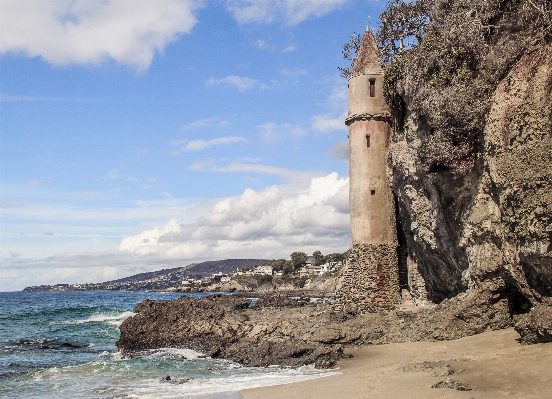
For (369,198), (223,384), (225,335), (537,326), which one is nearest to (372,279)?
(369,198)

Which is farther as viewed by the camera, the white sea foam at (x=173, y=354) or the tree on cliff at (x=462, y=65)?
the white sea foam at (x=173, y=354)

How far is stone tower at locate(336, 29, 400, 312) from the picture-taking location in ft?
72.5

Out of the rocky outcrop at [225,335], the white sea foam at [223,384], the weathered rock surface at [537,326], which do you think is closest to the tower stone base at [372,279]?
the rocky outcrop at [225,335]

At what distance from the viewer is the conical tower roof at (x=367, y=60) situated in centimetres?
2330

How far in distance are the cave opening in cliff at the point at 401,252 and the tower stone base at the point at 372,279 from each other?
415mm

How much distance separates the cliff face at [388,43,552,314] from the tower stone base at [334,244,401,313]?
290 cm

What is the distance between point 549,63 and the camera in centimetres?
1270

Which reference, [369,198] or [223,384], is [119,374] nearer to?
[223,384]

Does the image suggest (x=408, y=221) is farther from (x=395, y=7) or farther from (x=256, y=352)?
(x=395, y=7)

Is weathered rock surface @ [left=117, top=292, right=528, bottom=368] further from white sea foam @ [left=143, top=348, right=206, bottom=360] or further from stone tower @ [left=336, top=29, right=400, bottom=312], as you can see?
stone tower @ [left=336, top=29, right=400, bottom=312]

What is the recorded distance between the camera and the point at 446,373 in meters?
11.5

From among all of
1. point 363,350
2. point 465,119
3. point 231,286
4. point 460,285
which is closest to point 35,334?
point 363,350

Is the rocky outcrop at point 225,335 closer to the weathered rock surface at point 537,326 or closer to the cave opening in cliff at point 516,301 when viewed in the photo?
the cave opening in cliff at point 516,301

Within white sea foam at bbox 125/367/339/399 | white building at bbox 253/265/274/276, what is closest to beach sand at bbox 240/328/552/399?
white sea foam at bbox 125/367/339/399
